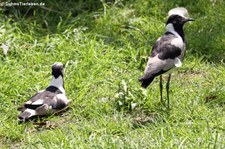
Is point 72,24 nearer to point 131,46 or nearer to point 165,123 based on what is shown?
point 131,46

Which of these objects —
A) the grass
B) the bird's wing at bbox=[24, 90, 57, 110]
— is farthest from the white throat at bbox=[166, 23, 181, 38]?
the bird's wing at bbox=[24, 90, 57, 110]

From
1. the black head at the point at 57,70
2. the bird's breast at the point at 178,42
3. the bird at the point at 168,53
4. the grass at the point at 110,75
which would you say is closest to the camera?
the grass at the point at 110,75

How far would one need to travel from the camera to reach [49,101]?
20.2 ft

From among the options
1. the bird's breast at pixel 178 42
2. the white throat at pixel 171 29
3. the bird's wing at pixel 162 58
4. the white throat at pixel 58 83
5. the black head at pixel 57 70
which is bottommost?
the white throat at pixel 58 83

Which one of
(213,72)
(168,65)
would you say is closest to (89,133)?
(168,65)

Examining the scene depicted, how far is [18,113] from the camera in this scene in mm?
6195

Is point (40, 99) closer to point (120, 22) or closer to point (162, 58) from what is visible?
point (162, 58)

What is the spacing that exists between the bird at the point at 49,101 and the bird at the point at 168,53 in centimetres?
93

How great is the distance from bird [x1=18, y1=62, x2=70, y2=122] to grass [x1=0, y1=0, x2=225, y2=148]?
9cm

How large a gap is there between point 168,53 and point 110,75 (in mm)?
1203

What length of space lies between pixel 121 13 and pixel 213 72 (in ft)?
6.38

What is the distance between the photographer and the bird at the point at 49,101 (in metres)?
6.04

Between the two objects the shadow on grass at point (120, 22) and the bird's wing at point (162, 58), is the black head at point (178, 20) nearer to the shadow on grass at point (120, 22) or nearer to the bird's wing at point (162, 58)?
the bird's wing at point (162, 58)

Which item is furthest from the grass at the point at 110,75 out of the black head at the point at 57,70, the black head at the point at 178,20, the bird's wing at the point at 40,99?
the black head at the point at 178,20
